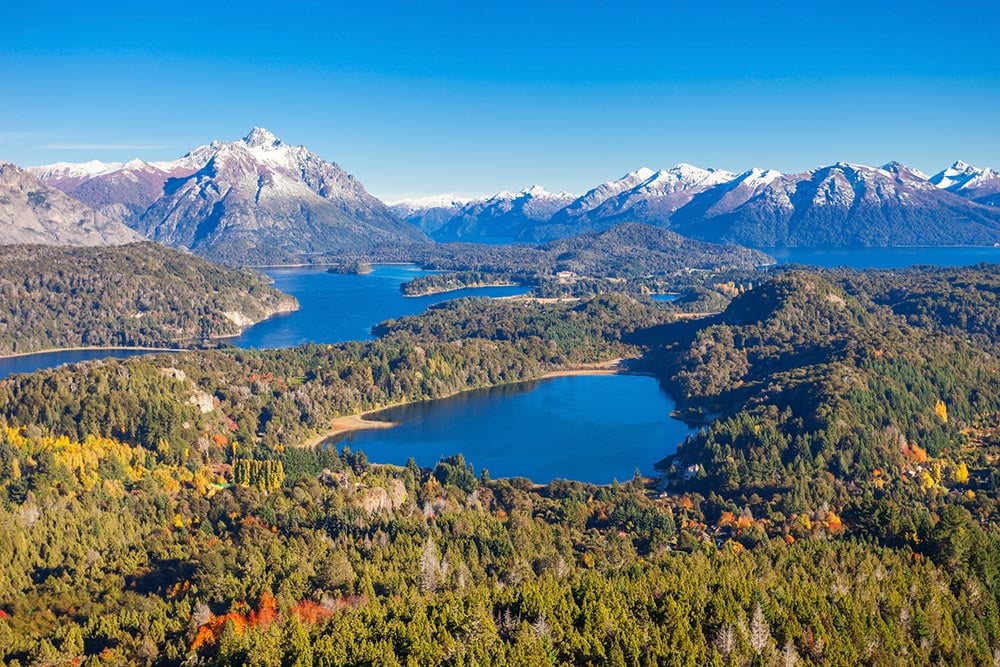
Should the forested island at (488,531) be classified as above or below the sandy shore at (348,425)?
above

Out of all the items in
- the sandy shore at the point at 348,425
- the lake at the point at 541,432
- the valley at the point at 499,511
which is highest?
the valley at the point at 499,511

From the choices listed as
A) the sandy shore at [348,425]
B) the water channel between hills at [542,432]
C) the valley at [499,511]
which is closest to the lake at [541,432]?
the water channel between hills at [542,432]

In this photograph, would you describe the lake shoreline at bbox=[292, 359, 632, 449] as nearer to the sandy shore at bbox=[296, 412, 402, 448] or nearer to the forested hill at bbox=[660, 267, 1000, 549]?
the sandy shore at bbox=[296, 412, 402, 448]

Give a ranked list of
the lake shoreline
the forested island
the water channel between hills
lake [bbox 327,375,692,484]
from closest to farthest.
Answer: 1. the forested island
2. lake [bbox 327,375,692,484]
3. the water channel between hills
4. the lake shoreline

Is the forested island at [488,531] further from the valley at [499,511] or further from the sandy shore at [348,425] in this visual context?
the sandy shore at [348,425]

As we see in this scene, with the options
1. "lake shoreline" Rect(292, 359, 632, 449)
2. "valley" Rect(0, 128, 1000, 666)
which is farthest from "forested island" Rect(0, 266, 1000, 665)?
"lake shoreline" Rect(292, 359, 632, 449)

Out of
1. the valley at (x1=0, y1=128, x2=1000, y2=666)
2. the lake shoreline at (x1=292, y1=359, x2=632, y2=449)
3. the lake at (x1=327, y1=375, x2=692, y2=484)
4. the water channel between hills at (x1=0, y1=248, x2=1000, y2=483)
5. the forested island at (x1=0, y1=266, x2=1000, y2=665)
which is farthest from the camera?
the lake shoreline at (x1=292, y1=359, x2=632, y2=449)

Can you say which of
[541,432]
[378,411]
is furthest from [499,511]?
[378,411]

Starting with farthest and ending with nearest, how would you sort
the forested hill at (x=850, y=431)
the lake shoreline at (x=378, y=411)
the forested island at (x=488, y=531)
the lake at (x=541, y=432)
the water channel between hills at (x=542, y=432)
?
the lake shoreline at (x=378, y=411)
the water channel between hills at (x=542, y=432)
the lake at (x=541, y=432)
the forested hill at (x=850, y=431)
the forested island at (x=488, y=531)
